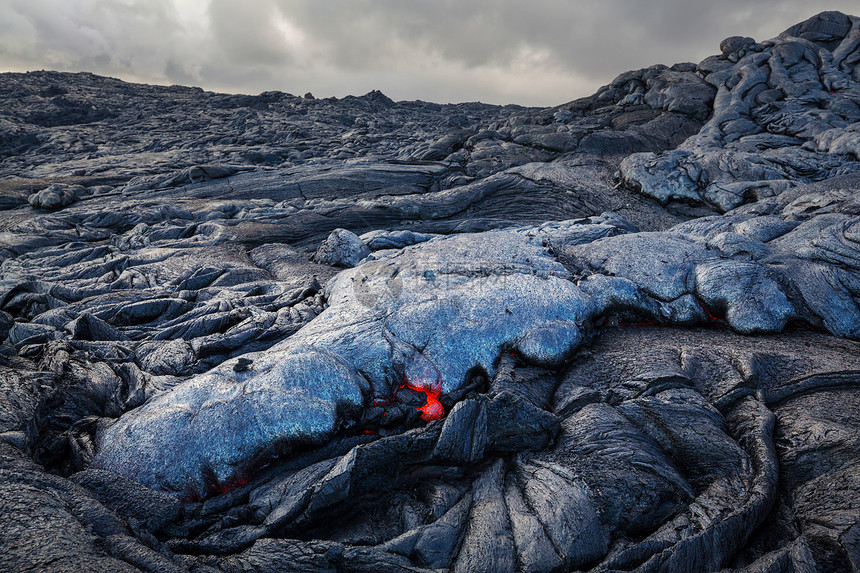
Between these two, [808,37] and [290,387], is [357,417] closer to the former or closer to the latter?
[290,387]

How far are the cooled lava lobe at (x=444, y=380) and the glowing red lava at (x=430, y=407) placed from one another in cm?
5

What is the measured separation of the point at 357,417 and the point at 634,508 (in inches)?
165

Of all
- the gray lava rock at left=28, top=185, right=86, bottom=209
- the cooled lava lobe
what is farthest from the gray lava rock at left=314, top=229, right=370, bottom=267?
the gray lava rock at left=28, top=185, right=86, bottom=209

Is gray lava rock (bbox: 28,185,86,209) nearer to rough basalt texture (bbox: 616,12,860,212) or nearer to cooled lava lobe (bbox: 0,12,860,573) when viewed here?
cooled lava lobe (bbox: 0,12,860,573)

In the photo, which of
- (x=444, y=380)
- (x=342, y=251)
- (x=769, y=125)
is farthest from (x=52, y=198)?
(x=769, y=125)

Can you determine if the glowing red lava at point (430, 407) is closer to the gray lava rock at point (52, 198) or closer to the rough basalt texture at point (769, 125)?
the rough basalt texture at point (769, 125)

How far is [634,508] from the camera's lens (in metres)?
5.22

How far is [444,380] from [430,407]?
0.53m

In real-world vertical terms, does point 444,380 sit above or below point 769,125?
below

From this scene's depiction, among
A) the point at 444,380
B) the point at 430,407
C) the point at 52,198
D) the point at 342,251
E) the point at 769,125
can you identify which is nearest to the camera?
the point at 430,407

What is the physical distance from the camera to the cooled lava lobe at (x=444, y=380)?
483 centimetres

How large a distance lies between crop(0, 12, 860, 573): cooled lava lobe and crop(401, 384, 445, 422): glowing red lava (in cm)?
5

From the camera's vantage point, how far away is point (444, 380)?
303 inches

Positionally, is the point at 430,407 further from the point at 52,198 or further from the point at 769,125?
the point at 769,125
